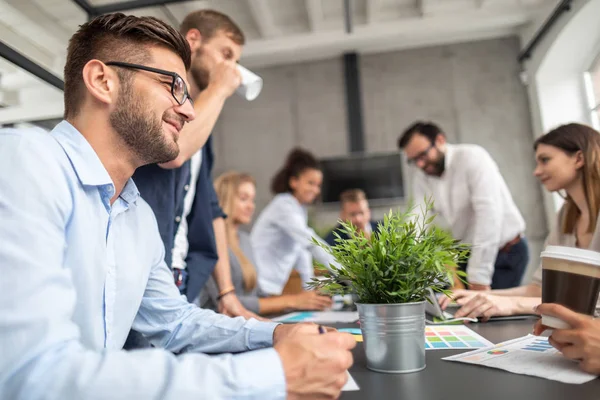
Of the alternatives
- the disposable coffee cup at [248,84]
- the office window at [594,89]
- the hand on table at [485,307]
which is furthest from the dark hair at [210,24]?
the office window at [594,89]

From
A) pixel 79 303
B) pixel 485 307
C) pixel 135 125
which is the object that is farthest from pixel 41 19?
pixel 485 307

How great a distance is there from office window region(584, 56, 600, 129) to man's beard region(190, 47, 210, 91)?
182 inches

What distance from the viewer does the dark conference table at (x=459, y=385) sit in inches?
23.6

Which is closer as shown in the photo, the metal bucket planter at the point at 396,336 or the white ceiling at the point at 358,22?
the metal bucket planter at the point at 396,336

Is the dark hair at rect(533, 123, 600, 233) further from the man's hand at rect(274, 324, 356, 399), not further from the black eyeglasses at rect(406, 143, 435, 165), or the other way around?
the man's hand at rect(274, 324, 356, 399)

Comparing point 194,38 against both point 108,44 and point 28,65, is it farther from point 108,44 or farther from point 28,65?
point 28,65

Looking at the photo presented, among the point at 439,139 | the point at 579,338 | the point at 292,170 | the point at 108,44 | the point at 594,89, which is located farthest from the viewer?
the point at 594,89

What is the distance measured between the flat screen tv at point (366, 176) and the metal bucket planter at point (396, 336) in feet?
16.6

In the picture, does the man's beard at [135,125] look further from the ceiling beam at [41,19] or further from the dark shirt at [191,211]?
the ceiling beam at [41,19]

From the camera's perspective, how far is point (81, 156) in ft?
2.61

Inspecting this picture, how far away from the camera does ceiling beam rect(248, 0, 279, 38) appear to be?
5027 mm

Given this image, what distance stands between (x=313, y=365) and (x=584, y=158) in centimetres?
153

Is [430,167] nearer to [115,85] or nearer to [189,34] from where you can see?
[189,34]

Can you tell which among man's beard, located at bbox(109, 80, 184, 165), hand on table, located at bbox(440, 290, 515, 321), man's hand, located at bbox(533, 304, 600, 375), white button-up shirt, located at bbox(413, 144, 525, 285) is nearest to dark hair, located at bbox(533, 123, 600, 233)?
hand on table, located at bbox(440, 290, 515, 321)
